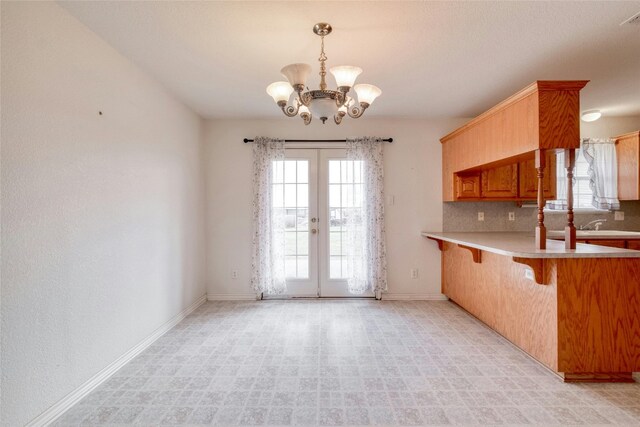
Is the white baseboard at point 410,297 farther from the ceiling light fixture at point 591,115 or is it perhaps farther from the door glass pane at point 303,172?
the ceiling light fixture at point 591,115

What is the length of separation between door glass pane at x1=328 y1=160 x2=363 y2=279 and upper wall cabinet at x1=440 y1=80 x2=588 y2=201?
1.23 meters

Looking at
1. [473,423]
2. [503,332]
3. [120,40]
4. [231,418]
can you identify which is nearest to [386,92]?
[120,40]

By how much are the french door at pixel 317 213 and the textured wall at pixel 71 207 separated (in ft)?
5.15

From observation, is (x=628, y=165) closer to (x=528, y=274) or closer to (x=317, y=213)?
(x=528, y=274)

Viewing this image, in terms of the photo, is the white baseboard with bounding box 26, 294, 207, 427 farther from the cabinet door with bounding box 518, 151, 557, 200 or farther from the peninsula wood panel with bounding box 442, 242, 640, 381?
the cabinet door with bounding box 518, 151, 557, 200

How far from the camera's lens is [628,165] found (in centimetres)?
373

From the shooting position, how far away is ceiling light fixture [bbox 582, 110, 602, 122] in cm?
373

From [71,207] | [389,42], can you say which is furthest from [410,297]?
[71,207]

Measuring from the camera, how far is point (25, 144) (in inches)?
63.0

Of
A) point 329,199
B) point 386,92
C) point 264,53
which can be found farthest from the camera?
point 329,199

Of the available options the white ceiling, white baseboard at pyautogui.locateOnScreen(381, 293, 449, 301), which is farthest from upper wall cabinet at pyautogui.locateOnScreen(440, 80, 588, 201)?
white baseboard at pyautogui.locateOnScreen(381, 293, 449, 301)

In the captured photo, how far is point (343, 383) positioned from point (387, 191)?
8.37 feet

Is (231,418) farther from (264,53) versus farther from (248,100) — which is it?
(248,100)

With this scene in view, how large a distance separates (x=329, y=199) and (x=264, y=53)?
2.07 metres
